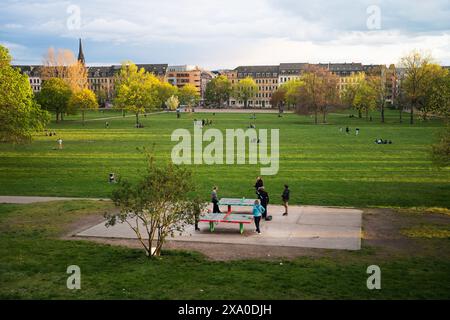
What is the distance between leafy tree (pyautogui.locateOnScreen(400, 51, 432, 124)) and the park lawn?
278ft

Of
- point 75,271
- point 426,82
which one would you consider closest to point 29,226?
point 75,271

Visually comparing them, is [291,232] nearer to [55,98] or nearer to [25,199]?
[25,199]

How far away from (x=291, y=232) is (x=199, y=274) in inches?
254

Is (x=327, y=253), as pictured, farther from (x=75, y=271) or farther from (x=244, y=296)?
(x=75, y=271)

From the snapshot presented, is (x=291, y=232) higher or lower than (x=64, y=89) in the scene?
lower

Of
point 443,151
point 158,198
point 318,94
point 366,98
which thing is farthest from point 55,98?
point 158,198

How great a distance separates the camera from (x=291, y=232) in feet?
66.1
